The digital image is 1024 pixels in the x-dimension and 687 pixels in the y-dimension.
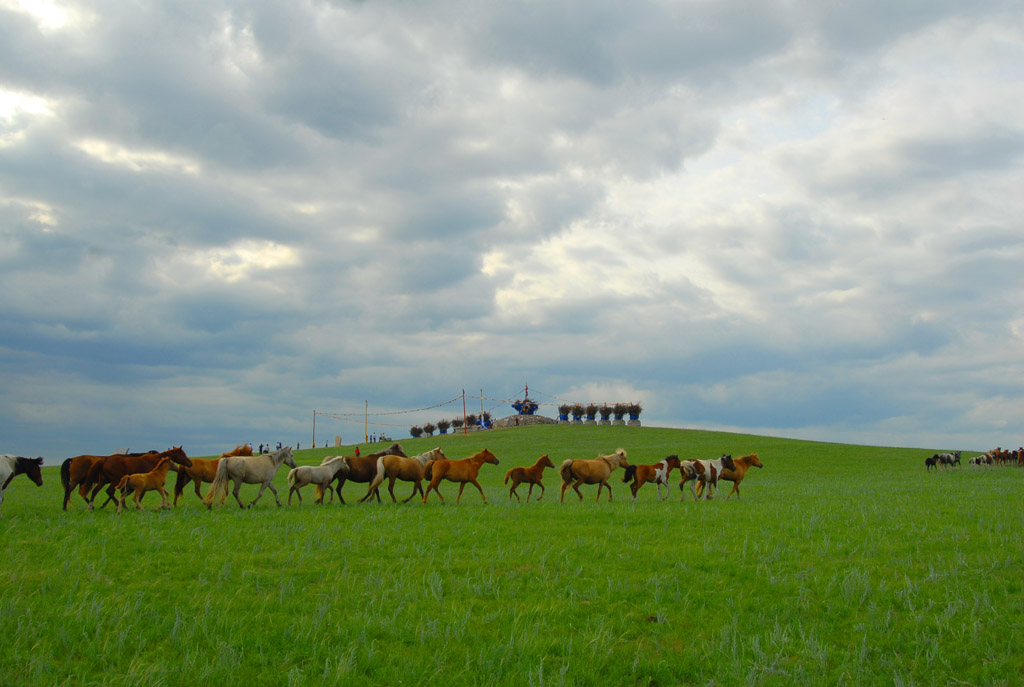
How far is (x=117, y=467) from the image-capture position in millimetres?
18781

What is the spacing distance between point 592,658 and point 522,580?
2.68 metres

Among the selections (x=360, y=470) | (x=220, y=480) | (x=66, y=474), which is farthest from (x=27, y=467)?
(x=360, y=470)

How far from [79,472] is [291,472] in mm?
5641

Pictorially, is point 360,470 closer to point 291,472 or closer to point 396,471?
point 396,471

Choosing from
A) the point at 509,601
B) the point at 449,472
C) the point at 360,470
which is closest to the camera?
the point at 509,601

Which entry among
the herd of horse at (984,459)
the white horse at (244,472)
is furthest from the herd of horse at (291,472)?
the herd of horse at (984,459)

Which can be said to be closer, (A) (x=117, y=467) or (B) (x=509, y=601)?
(B) (x=509, y=601)

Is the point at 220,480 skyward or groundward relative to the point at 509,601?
skyward

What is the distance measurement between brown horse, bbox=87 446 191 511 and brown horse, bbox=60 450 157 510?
6.7 inches

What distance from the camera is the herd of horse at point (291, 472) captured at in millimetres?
18359

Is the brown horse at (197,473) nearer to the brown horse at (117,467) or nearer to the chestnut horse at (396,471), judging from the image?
the brown horse at (117,467)

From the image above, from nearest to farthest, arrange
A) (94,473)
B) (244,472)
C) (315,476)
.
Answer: (94,473), (244,472), (315,476)

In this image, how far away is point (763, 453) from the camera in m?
58.0

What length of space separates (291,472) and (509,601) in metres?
13.3
